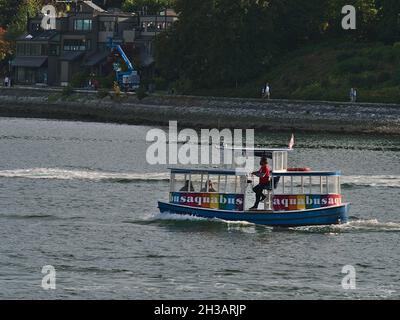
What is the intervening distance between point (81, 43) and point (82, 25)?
2610 millimetres

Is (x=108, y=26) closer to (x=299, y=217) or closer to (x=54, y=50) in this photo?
(x=54, y=50)

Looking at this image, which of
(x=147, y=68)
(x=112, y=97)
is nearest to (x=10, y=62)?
(x=147, y=68)

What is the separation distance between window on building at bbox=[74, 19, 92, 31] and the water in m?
92.0

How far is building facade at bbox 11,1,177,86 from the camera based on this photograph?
178250 millimetres

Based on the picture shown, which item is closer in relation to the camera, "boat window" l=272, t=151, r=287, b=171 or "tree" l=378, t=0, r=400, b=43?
"boat window" l=272, t=151, r=287, b=171

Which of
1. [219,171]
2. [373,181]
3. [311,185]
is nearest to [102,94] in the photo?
[373,181]

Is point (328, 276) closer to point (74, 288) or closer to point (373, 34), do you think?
point (74, 288)

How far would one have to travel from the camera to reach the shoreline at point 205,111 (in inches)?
5098

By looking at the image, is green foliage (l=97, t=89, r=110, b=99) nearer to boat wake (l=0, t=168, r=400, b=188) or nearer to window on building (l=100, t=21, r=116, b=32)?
window on building (l=100, t=21, r=116, b=32)

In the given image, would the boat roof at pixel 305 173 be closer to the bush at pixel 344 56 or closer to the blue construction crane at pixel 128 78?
the bush at pixel 344 56

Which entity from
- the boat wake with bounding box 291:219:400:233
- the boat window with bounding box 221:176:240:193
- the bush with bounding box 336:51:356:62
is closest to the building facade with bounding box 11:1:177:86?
the bush with bounding box 336:51:356:62

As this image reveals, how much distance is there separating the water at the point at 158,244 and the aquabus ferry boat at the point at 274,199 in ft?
1.83

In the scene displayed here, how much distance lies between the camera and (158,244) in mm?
60125

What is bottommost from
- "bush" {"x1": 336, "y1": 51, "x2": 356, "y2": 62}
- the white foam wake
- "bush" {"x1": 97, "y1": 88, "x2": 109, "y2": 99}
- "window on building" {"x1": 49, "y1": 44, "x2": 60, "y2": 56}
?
the white foam wake
